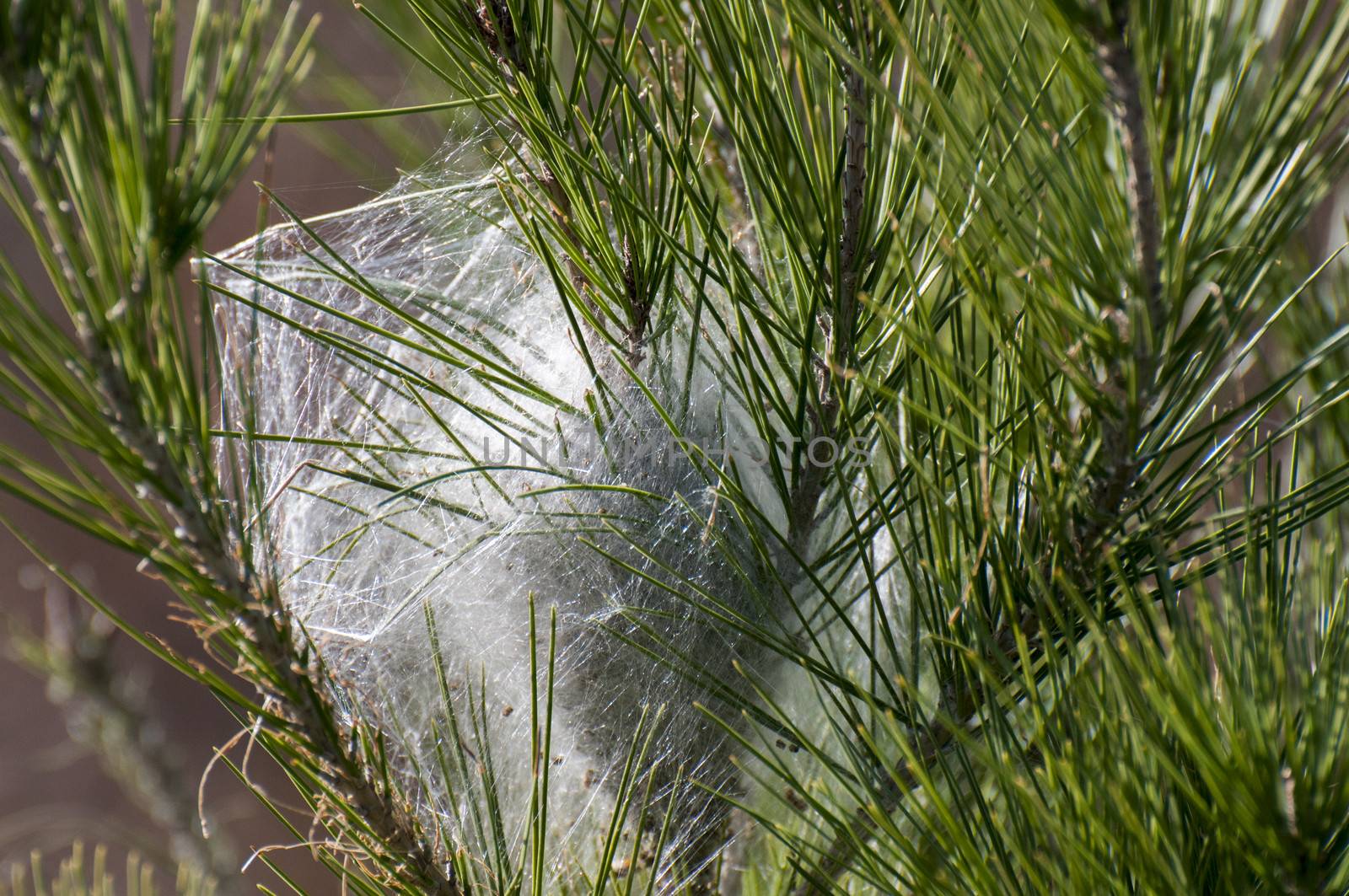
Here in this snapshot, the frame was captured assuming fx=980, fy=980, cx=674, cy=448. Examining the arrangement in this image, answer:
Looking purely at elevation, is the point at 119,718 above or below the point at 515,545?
below

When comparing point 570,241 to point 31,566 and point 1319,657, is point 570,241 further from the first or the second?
point 31,566

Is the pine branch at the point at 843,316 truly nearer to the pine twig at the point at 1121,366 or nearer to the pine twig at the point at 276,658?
the pine twig at the point at 1121,366

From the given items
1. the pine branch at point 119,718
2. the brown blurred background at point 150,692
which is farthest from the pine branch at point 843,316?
the brown blurred background at point 150,692

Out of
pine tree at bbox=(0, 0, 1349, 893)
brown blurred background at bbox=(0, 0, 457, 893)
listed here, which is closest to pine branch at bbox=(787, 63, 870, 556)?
pine tree at bbox=(0, 0, 1349, 893)

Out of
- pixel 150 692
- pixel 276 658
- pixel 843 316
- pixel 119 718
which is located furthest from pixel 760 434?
pixel 150 692

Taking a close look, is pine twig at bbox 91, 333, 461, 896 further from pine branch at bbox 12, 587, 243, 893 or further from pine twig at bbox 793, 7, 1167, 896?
pine branch at bbox 12, 587, 243, 893

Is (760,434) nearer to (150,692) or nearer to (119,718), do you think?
(119,718)

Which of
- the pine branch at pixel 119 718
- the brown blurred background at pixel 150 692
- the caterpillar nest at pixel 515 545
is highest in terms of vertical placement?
the caterpillar nest at pixel 515 545

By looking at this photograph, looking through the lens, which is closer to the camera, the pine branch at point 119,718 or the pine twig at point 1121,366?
the pine twig at point 1121,366

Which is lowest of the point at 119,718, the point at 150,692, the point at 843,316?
the point at 150,692
